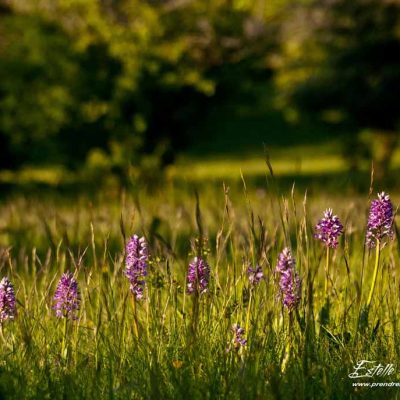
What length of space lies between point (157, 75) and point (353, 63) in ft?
11.4

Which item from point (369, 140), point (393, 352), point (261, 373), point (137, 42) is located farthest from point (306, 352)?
point (369, 140)

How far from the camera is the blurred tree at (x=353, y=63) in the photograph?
1596 centimetres

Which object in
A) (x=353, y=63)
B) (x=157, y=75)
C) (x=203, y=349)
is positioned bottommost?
(x=203, y=349)

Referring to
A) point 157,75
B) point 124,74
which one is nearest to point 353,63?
point 157,75

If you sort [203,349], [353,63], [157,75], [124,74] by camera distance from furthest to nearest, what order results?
[353,63] → [124,74] → [157,75] → [203,349]

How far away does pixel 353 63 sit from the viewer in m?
16.2

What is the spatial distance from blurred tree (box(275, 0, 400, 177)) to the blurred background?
0.02m

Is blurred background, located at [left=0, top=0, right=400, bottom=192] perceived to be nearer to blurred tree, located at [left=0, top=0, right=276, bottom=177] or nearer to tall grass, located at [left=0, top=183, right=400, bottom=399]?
blurred tree, located at [left=0, top=0, right=276, bottom=177]

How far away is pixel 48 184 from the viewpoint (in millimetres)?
17141

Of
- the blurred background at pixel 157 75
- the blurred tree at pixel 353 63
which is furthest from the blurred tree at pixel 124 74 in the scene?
the blurred tree at pixel 353 63

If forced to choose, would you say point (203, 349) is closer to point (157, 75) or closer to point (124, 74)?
point (157, 75)

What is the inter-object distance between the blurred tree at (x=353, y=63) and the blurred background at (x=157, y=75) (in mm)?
24

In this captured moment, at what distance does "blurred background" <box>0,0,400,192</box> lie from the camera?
1578 centimetres

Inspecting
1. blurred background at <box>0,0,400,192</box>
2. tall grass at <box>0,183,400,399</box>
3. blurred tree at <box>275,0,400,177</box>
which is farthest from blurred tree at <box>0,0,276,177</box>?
tall grass at <box>0,183,400,399</box>
